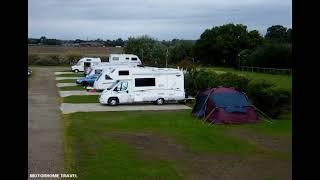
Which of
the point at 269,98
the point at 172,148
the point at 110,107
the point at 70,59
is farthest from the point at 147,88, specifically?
the point at 70,59

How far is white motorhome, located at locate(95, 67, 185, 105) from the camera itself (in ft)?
92.0

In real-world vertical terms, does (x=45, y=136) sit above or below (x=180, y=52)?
below

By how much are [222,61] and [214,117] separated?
54.3 metres

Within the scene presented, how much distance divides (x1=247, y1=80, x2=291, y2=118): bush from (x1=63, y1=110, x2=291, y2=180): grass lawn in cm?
95

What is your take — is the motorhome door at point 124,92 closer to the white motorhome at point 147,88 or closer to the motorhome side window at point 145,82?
the white motorhome at point 147,88

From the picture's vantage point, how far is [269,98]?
22234 mm

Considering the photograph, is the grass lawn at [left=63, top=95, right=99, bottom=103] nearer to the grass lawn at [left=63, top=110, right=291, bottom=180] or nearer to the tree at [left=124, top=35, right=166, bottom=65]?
the grass lawn at [left=63, top=110, right=291, bottom=180]

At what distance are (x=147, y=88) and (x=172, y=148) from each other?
1283 centimetres

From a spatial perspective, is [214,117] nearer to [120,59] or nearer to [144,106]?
[144,106]

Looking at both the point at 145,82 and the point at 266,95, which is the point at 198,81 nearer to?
the point at 145,82
